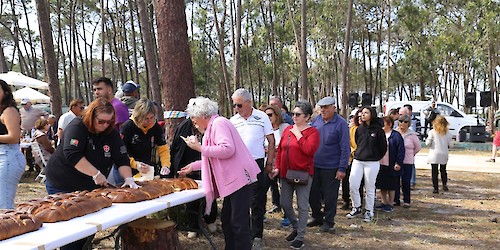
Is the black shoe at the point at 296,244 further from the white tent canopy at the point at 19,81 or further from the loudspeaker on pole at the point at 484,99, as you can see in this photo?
the loudspeaker on pole at the point at 484,99

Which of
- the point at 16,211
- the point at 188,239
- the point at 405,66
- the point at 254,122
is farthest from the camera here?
the point at 405,66

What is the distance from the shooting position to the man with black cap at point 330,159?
213 inches

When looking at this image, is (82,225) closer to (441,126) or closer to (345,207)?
(345,207)

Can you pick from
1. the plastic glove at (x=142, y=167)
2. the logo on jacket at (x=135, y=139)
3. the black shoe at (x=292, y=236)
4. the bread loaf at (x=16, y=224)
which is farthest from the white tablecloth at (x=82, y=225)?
the black shoe at (x=292, y=236)

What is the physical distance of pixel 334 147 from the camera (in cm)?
543

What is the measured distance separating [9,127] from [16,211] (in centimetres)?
105

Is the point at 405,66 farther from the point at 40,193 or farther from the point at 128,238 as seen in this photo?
the point at 128,238

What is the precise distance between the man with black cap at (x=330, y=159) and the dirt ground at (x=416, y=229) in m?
0.37

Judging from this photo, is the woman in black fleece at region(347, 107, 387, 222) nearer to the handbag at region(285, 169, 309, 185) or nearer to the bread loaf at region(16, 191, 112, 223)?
the handbag at region(285, 169, 309, 185)

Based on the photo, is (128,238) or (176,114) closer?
(128,238)

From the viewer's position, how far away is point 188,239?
5.12 m

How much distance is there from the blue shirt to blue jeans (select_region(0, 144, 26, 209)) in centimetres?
328

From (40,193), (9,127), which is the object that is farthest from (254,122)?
(40,193)

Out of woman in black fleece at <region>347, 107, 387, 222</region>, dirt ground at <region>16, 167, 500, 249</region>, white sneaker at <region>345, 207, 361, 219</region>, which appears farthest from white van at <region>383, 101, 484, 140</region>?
woman in black fleece at <region>347, 107, 387, 222</region>
